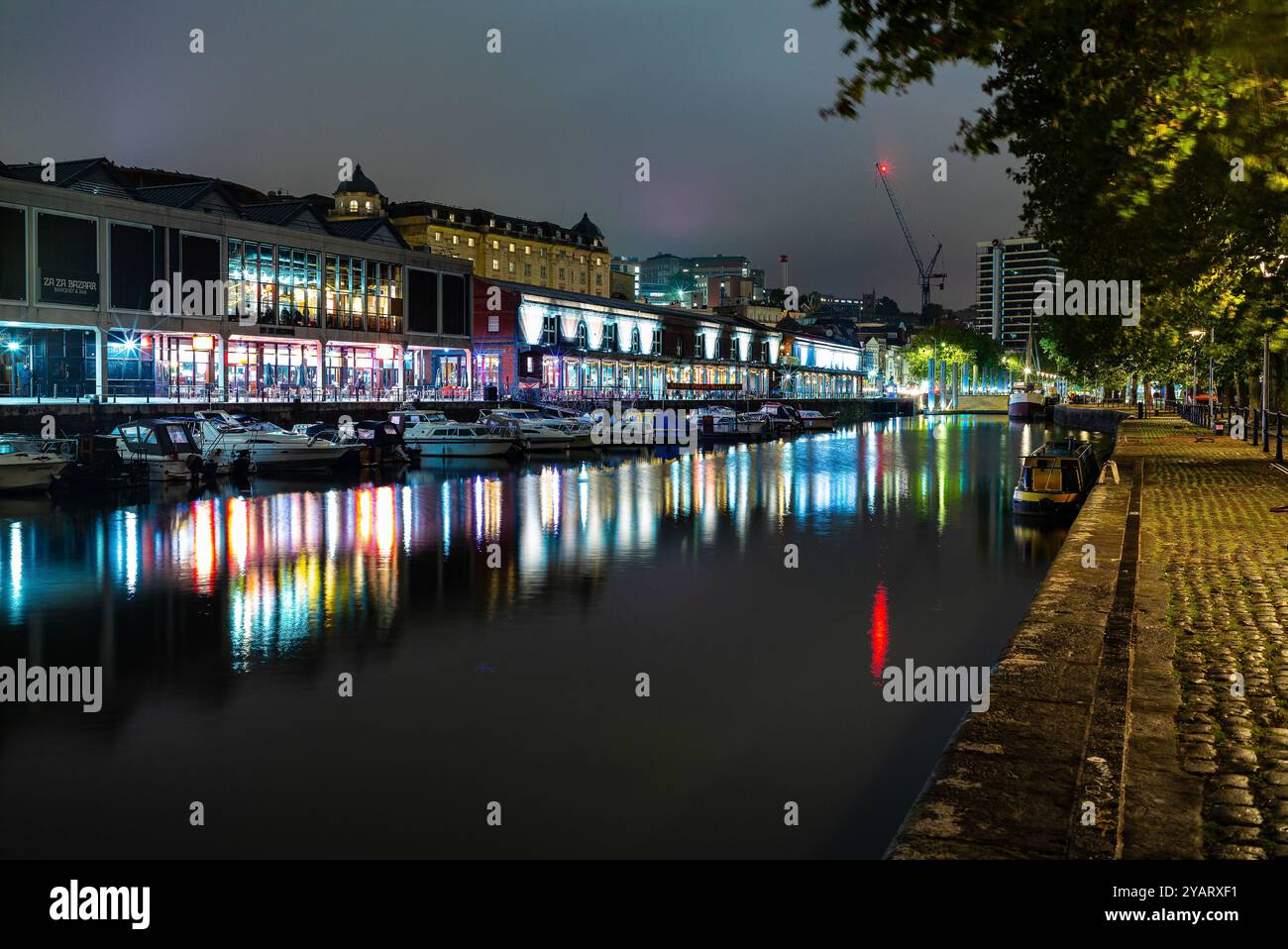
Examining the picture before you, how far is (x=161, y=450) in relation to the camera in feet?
131

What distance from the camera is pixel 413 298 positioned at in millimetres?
83000

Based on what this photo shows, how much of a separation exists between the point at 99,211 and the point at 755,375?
9073 centimetres

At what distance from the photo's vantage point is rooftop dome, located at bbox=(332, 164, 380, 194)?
152500mm

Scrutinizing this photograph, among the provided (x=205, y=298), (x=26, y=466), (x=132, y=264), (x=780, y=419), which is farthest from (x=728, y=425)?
(x=26, y=466)

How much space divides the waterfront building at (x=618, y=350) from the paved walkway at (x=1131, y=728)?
74105mm

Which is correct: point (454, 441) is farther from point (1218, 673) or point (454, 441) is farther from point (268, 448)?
point (1218, 673)

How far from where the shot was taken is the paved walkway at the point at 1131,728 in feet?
20.2

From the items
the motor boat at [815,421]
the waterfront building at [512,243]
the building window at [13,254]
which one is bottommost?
the motor boat at [815,421]

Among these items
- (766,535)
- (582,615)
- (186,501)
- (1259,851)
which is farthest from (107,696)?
(186,501)

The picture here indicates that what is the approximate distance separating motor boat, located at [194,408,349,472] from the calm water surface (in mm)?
12339

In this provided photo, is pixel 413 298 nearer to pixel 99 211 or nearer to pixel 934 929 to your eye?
pixel 99 211

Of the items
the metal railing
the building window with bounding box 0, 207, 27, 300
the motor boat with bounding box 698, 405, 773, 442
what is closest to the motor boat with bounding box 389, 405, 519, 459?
the building window with bounding box 0, 207, 27, 300

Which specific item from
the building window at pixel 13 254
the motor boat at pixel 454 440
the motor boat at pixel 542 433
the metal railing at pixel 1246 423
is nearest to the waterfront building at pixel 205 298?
the building window at pixel 13 254

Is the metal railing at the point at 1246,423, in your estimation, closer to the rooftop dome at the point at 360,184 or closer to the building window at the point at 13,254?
the building window at the point at 13,254
